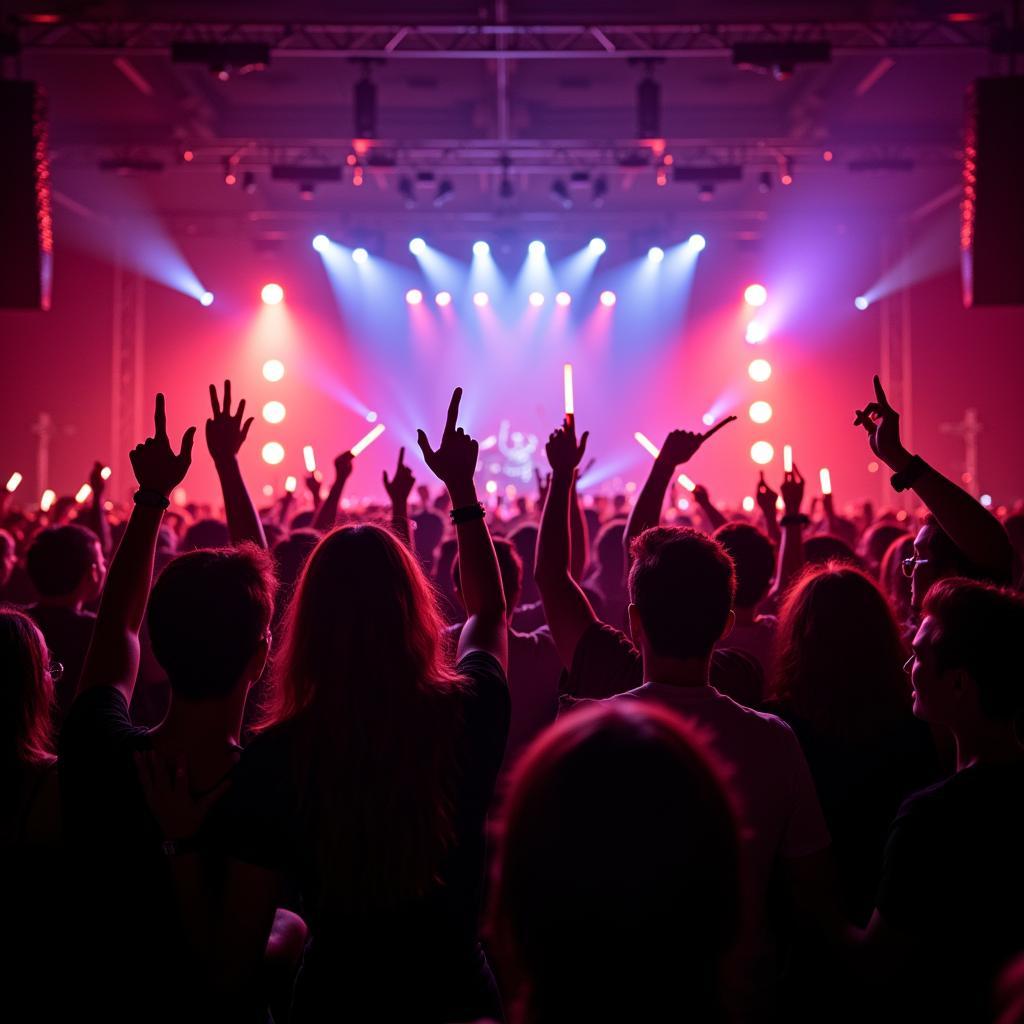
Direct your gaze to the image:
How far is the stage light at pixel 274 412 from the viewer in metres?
20.0

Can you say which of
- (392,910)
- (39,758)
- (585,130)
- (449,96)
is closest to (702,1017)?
(392,910)

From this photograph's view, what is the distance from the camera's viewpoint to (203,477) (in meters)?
21.7

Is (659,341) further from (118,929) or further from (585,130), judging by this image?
(118,929)

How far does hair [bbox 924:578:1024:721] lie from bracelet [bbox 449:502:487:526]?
1.02 metres

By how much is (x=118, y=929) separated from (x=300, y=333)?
21334 mm

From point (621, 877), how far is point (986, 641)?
1216mm

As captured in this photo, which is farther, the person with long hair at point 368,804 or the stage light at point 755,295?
the stage light at point 755,295

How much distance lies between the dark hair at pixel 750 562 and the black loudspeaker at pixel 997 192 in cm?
648

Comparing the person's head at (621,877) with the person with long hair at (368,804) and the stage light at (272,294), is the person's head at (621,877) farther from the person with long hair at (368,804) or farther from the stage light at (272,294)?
the stage light at (272,294)

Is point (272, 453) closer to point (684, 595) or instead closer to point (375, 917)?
point (684, 595)

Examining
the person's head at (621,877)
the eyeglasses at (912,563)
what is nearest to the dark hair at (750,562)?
the eyeglasses at (912,563)

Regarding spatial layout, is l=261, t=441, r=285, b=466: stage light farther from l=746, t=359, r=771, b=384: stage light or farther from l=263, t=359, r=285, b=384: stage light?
l=746, t=359, r=771, b=384: stage light

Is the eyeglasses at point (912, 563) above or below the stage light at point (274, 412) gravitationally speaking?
below

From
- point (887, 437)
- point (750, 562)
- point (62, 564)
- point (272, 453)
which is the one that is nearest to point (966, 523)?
point (887, 437)
